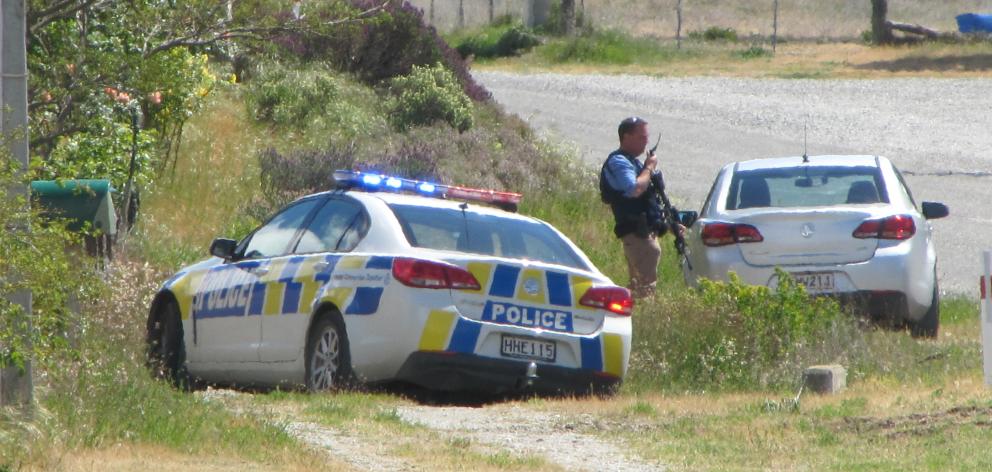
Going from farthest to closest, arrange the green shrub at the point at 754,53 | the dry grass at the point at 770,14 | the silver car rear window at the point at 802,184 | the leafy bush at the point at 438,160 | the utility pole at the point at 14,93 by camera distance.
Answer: the dry grass at the point at 770,14, the green shrub at the point at 754,53, the leafy bush at the point at 438,160, the silver car rear window at the point at 802,184, the utility pole at the point at 14,93

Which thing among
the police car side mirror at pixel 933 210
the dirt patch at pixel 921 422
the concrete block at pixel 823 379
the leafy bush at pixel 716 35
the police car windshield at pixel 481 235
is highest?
the leafy bush at pixel 716 35

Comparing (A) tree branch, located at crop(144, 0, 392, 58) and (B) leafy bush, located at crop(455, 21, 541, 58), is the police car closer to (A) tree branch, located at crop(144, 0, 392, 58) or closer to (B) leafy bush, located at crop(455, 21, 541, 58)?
(A) tree branch, located at crop(144, 0, 392, 58)

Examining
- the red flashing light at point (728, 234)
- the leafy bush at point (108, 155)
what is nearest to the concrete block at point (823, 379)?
the red flashing light at point (728, 234)

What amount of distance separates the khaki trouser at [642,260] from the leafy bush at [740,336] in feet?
2.52

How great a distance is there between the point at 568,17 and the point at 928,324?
31.4 meters

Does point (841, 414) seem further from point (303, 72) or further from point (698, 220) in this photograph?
point (303, 72)

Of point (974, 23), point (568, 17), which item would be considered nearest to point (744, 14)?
point (974, 23)

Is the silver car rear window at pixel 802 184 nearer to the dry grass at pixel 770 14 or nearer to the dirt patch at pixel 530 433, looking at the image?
the dirt patch at pixel 530 433

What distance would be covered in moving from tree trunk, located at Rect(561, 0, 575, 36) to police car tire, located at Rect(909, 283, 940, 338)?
3066 cm

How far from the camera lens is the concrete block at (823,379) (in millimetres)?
10164

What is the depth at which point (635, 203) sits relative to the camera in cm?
1241

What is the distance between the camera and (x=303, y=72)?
71.0 ft

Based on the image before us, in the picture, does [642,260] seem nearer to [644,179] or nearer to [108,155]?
[644,179]

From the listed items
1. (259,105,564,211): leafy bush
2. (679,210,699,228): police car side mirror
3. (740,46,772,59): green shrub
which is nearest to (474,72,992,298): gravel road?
(259,105,564,211): leafy bush
